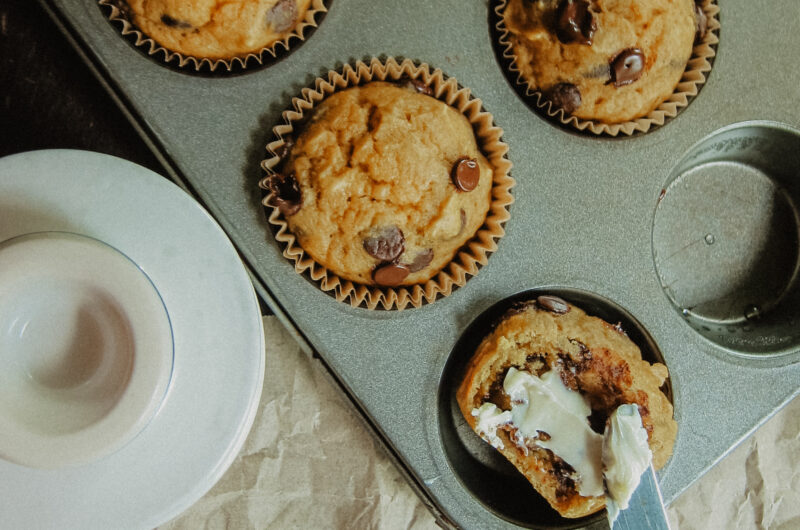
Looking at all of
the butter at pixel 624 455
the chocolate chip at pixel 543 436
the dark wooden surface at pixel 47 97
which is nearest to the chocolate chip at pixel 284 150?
the dark wooden surface at pixel 47 97

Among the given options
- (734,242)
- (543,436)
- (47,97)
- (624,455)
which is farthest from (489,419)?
(47,97)

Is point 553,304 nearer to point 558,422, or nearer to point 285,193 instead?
point 558,422

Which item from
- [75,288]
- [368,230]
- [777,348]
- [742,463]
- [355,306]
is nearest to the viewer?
[75,288]

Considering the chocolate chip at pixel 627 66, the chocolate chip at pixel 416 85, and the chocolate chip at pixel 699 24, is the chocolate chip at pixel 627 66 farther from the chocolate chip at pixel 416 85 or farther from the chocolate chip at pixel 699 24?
the chocolate chip at pixel 416 85

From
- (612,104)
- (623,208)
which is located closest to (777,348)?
(623,208)

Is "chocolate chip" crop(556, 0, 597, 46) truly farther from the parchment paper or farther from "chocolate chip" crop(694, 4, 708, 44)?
the parchment paper

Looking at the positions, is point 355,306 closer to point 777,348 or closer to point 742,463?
point 777,348
